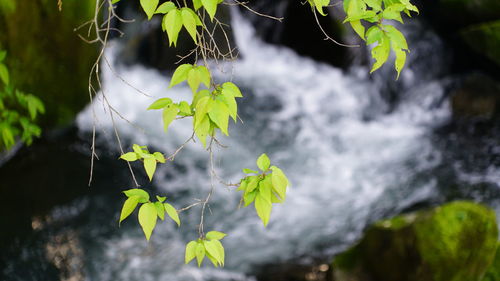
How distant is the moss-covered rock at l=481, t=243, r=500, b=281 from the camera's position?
144 inches

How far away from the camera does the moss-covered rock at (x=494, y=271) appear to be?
12.0 feet

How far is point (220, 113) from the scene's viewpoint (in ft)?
5.13

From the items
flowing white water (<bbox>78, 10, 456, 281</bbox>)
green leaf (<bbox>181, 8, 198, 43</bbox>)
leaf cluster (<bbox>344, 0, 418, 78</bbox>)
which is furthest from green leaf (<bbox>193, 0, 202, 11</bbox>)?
flowing white water (<bbox>78, 10, 456, 281</bbox>)

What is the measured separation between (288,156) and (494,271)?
3.19m

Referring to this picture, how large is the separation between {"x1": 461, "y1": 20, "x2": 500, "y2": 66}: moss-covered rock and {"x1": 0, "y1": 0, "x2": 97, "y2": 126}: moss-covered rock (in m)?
5.42

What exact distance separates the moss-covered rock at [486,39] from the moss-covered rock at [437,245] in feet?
15.1

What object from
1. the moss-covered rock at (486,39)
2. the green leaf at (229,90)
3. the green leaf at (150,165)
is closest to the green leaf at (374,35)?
the green leaf at (229,90)

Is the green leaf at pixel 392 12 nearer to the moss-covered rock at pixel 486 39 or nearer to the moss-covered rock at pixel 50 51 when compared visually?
the moss-covered rock at pixel 50 51

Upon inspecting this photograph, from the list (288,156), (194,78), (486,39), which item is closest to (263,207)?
(194,78)

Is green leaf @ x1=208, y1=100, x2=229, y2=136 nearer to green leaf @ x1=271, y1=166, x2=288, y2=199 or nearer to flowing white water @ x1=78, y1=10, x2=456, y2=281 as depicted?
green leaf @ x1=271, y1=166, x2=288, y2=199

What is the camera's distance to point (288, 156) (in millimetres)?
6512

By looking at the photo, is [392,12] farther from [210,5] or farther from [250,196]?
[250,196]

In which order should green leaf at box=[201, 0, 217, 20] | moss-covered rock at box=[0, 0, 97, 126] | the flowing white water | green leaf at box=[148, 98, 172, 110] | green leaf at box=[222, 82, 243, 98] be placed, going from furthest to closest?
moss-covered rock at box=[0, 0, 97, 126] < the flowing white water < green leaf at box=[148, 98, 172, 110] < green leaf at box=[222, 82, 243, 98] < green leaf at box=[201, 0, 217, 20]

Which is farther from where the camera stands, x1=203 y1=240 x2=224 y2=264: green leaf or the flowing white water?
the flowing white water
